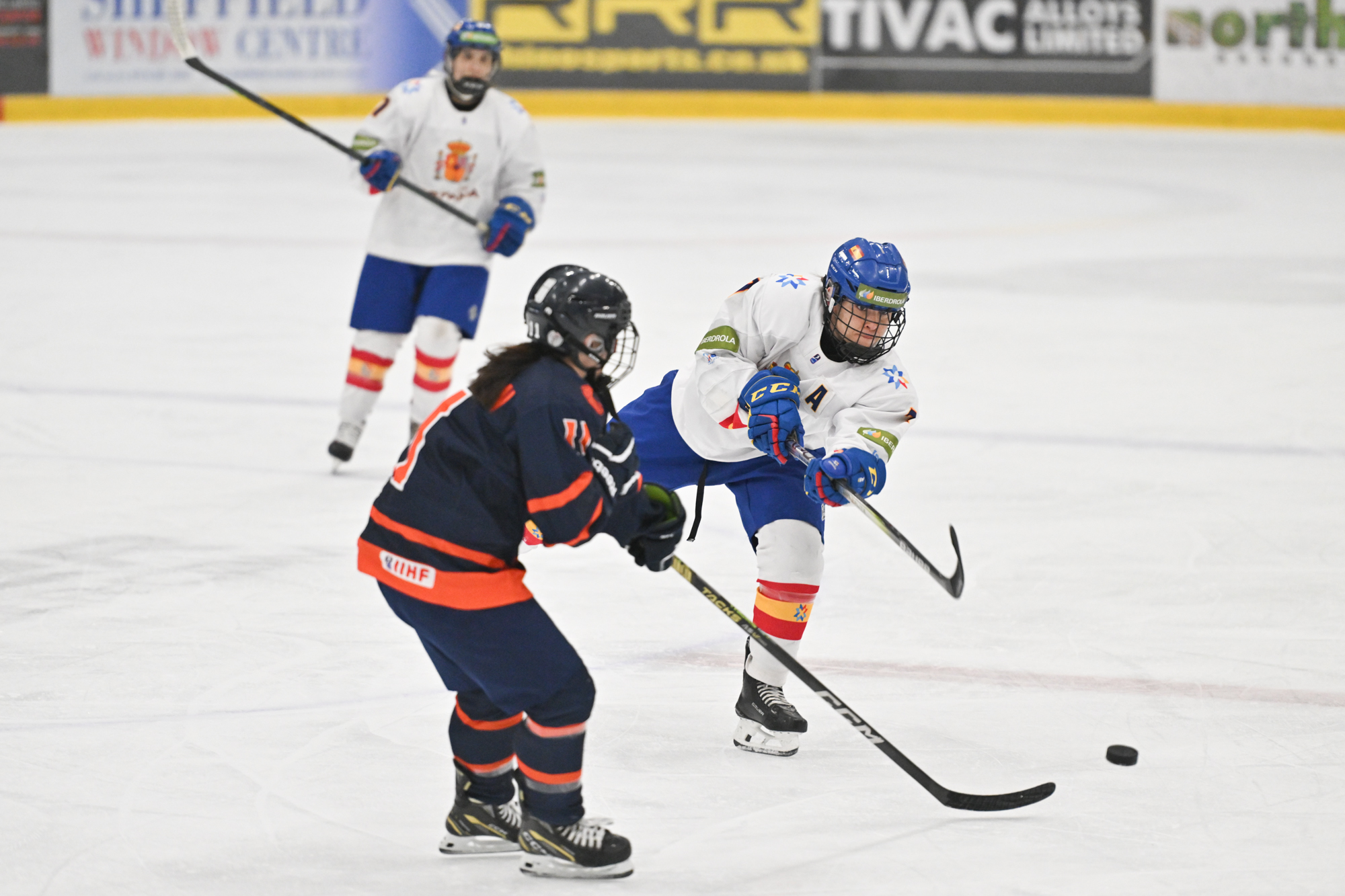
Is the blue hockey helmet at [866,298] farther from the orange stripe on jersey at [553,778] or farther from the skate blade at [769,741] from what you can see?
the orange stripe on jersey at [553,778]

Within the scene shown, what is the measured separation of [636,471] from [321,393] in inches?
151

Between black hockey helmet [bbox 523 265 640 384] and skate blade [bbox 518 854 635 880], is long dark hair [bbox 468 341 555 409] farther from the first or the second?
skate blade [bbox 518 854 635 880]

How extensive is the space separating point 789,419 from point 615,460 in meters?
0.65

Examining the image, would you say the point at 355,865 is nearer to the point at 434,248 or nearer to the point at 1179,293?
the point at 434,248

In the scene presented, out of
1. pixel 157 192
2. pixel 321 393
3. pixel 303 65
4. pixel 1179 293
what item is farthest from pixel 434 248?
pixel 303 65

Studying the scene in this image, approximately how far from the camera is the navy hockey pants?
260 cm

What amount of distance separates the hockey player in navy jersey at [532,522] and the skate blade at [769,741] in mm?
586

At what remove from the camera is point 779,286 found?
3400 millimetres

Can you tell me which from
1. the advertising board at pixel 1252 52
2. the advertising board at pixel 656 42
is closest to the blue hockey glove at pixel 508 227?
the advertising board at pixel 656 42

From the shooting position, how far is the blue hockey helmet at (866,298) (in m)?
3.20

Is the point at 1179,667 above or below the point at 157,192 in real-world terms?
below

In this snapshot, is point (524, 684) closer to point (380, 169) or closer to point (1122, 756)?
point (1122, 756)

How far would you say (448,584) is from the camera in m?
2.59

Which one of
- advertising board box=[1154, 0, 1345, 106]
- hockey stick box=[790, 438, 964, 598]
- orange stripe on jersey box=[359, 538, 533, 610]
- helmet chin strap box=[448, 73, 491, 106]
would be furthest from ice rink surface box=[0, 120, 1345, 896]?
advertising board box=[1154, 0, 1345, 106]
